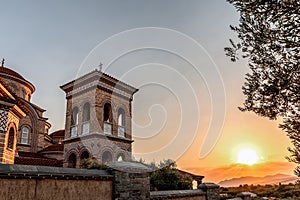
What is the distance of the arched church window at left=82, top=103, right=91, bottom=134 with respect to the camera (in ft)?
63.5

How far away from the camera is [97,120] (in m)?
18.9

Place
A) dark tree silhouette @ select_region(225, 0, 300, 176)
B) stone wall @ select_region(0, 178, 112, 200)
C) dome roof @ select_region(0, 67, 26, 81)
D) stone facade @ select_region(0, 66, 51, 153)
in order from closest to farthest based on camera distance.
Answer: stone wall @ select_region(0, 178, 112, 200), dark tree silhouette @ select_region(225, 0, 300, 176), stone facade @ select_region(0, 66, 51, 153), dome roof @ select_region(0, 67, 26, 81)

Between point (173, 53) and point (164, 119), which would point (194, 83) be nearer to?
point (173, 53)

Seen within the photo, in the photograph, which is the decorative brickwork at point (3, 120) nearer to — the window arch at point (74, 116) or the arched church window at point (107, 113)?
the window arch at point (74, 116)

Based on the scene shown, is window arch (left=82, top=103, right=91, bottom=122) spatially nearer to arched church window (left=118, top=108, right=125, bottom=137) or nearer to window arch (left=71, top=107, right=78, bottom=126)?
window arch (left=71, top=107, right=78, bottom=126)

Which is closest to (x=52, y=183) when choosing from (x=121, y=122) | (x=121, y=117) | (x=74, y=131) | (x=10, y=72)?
(x=74, y=131)

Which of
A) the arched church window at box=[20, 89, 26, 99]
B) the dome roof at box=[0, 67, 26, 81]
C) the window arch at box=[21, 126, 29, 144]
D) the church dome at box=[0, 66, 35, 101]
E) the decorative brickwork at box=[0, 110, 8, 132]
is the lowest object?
the decorative brickwork at box=[0, 110, 8, 132]

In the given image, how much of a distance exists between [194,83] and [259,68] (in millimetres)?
4457

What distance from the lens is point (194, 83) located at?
10938 mm

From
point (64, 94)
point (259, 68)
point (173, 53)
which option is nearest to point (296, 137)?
point (259, 68)

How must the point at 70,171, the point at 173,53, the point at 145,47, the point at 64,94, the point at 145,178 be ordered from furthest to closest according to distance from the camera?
1. the point at 64,94
2. the point at 145,47
3. the point at 173,53
4. the point at 145,178
5. the point at 70,171

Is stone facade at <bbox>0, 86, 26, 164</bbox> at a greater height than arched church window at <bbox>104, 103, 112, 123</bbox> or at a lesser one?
lesser

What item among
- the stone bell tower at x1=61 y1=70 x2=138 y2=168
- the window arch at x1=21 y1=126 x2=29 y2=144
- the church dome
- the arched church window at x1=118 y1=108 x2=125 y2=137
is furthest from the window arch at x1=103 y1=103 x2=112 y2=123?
the church dome

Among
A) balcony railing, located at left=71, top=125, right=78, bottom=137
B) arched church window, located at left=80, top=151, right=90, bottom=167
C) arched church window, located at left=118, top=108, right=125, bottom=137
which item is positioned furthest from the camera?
arched church window, located at left=118, top=108, right=125, bottom=137
